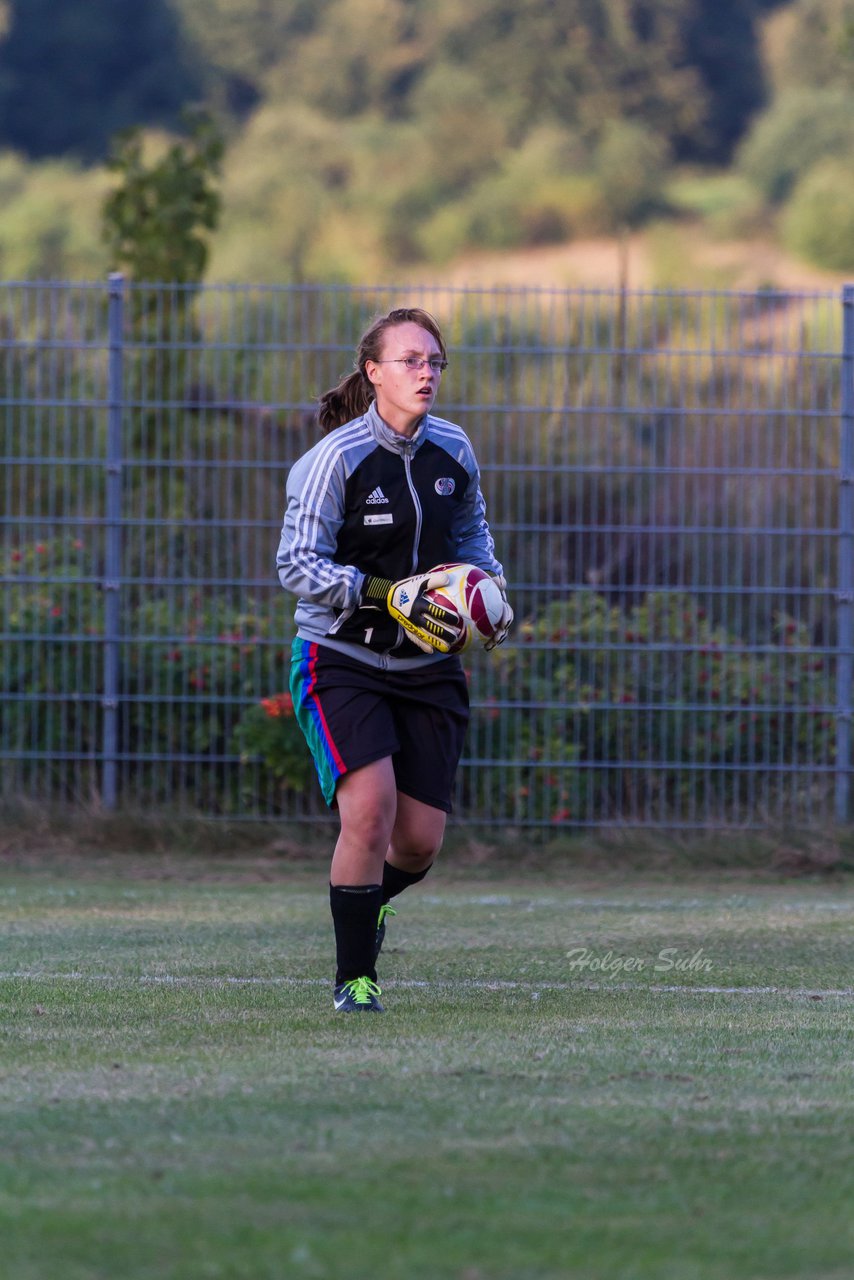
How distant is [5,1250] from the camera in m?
3.10

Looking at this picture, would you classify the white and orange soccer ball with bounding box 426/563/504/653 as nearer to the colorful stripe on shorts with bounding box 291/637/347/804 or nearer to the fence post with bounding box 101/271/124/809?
the colorful stripe on shorts with bounding box 291/637/347/804

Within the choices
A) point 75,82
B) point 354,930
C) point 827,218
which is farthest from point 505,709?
point 75,82

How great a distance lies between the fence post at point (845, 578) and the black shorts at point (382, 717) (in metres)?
4.74

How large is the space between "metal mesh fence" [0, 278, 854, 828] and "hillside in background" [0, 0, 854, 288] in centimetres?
4587

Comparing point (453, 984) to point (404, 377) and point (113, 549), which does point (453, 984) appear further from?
point (113, 549)

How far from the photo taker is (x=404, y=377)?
18.4 ft

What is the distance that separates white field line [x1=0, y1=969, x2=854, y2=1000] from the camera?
19.3ft

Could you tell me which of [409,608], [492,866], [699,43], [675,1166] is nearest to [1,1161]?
[675,1166]

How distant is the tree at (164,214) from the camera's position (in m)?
12.4

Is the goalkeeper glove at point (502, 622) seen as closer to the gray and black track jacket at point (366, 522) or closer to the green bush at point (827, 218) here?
the gray and black track jacket at point (366, 522)

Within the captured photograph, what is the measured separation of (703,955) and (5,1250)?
4041 millimetres

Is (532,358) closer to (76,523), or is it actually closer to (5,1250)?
(76,523)

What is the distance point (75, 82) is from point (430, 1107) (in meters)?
62.4

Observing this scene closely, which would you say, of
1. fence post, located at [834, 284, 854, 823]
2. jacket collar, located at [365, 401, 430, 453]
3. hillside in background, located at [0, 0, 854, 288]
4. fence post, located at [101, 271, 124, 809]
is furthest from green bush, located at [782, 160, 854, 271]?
jacket collar, located at [365, 401, 430, 453]
